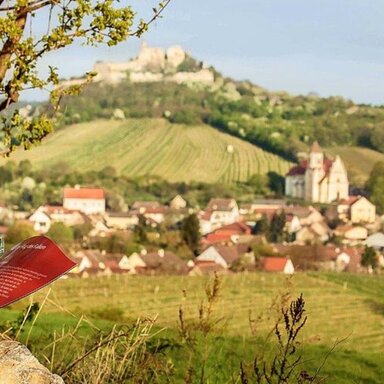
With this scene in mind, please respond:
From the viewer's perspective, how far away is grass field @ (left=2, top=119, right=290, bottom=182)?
339ft

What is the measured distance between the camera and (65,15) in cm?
609

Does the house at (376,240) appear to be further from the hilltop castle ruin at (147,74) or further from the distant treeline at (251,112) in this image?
the hilltop castle ruin at (147,74)

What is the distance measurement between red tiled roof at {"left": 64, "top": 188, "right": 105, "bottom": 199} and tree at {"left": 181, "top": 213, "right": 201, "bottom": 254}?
27.6 meters

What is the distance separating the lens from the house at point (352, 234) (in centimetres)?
8019

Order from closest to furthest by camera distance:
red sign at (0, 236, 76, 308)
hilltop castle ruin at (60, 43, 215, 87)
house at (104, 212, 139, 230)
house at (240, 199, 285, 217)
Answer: red sign at (0, 236, 76, 308)
house at (104, 212, 139, 230)
house at (240, 199, 285, 217)
hilltop castle ruin at (60, 43, 215, 87)

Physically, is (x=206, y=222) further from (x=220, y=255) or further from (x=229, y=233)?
(x=220, y=255)

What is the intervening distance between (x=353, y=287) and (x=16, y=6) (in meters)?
30.2

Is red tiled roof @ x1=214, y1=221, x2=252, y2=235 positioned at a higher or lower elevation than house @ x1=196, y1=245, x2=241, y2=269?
lower

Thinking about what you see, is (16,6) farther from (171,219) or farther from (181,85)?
(181,85)

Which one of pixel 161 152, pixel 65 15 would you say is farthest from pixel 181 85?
pixel 65 15

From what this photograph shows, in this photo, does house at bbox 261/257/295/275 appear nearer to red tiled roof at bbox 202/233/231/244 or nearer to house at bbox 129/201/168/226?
red tiled roof at bbox 202/233/231/244

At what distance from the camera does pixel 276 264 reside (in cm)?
4819

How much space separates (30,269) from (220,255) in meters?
51.6

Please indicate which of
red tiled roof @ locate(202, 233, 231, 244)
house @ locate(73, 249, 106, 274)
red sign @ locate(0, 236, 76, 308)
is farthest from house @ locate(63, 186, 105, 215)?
red sign @ locate(0, 236, 76, 308)
